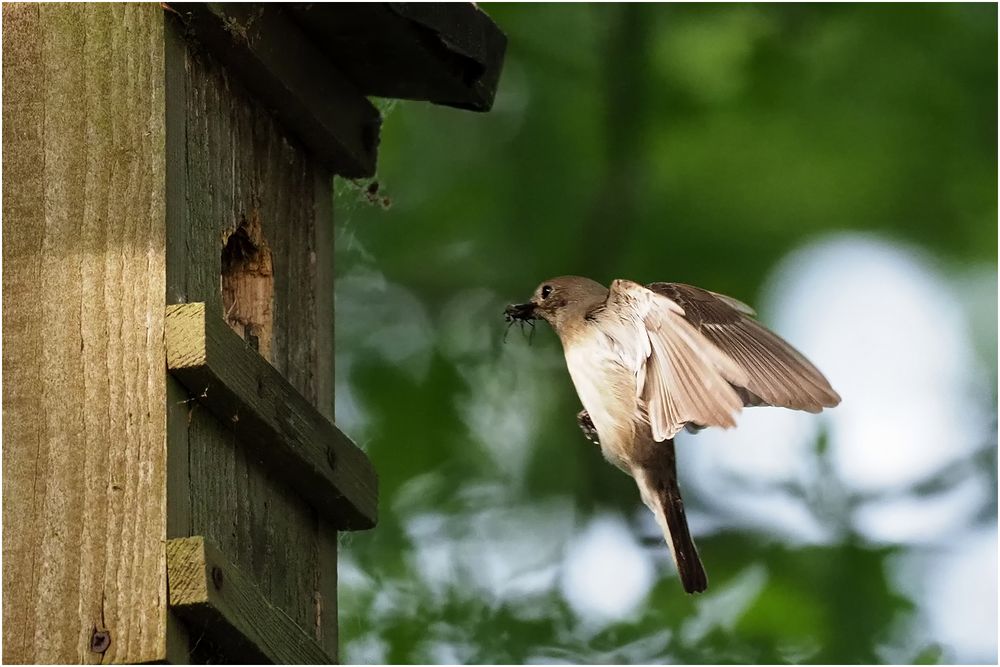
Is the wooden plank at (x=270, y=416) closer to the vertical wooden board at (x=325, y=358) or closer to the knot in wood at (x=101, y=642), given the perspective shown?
the vertical wooden board at (x=325, y=358)

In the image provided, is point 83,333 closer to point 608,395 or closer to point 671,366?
point 671,366

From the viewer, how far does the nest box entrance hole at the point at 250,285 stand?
364 cm

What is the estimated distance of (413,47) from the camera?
3.75 m

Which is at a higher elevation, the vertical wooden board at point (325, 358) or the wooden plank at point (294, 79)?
the wooden plank at point (294, 79)

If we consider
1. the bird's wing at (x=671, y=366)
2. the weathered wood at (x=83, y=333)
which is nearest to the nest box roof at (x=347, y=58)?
the weathered wood at (x=83, y=333)

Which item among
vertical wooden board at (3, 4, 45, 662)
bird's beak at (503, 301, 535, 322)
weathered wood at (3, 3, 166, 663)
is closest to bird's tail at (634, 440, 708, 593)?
bird's beak at (503, 301, 535, 322)

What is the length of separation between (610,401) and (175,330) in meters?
1.50

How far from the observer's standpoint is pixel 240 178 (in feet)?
11.7

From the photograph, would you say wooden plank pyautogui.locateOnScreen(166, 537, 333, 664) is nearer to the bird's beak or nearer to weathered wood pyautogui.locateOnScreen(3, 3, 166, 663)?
weathered wood pyautogui.locateOnScreen(3, 3, 166, 663)

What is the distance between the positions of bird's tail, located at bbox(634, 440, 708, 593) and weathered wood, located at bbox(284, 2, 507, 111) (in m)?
1.03

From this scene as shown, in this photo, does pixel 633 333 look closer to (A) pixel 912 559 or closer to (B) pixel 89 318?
(B) pixel 89 318

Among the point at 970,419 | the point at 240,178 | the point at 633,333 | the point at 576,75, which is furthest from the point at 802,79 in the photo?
the point at 240,178

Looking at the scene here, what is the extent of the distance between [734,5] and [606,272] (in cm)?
129

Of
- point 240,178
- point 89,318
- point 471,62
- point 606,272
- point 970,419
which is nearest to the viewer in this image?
point 89,318
